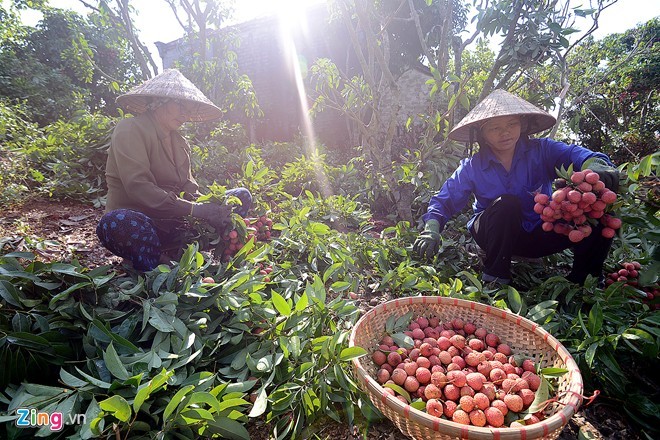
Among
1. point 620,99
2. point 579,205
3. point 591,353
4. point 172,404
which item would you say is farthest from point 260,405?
point 620,99

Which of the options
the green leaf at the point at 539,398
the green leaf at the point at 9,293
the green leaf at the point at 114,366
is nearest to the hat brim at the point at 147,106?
the green leaf at the point at 9,293

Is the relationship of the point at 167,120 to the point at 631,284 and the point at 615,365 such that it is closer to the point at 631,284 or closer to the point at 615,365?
the point at 615,365

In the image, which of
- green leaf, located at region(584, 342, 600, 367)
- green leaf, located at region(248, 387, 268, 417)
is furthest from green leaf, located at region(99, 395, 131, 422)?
green leaf, located at region(584, 342, 600, 367)

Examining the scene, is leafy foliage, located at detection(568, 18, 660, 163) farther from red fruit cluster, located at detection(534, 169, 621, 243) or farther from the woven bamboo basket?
the woven bamboo basket

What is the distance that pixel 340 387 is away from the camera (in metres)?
1.08

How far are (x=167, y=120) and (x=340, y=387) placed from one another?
5.33 feet

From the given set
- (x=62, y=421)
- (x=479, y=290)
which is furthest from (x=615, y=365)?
(x=62, y=421)

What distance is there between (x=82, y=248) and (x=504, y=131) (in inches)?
105

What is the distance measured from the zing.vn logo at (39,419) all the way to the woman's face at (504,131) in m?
1.96

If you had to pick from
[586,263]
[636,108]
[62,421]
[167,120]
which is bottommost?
[636,108]

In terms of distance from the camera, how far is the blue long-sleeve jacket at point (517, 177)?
1700 mm

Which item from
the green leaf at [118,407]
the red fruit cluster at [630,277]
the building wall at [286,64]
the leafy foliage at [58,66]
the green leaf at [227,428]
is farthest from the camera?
the building wall at [286,64]

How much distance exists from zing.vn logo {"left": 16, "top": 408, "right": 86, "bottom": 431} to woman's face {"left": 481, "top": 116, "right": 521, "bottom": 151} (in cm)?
196

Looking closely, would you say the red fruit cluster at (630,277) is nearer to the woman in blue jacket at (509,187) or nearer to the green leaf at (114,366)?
the woman in blue jacket at (509,187)
